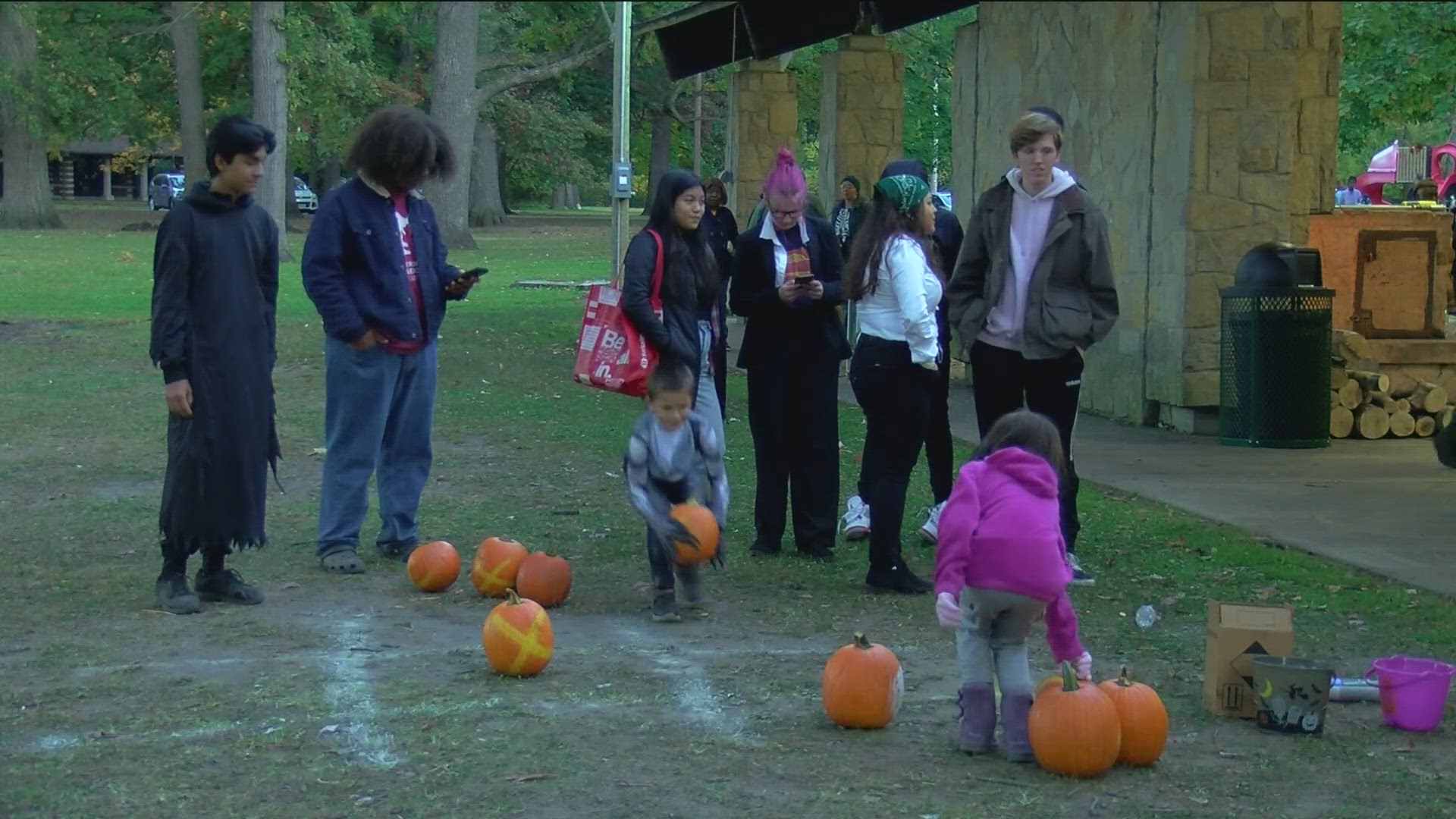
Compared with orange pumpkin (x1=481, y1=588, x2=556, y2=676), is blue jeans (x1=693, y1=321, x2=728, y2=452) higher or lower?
higher

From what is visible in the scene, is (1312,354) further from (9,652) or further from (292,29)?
(9,652)

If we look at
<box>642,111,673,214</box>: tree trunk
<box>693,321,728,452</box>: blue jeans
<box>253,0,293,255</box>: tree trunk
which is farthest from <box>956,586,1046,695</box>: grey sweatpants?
<box>642,111,673,214</box>: tree trunk

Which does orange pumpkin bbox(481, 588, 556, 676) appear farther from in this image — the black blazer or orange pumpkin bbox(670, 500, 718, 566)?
the black blazer

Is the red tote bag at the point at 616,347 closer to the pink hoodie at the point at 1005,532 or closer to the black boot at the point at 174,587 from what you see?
the black boot at the point at 174,587

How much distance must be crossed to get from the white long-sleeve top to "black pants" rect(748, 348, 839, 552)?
0.78m

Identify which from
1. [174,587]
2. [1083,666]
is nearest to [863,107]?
[174,587]

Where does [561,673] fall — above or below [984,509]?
below

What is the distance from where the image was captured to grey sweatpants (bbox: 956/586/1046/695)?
5110 millimetres

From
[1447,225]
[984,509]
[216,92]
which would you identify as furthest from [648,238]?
[216,92]

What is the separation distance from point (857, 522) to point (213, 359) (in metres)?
3.42

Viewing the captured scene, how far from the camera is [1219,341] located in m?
12.4

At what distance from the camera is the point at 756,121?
21.4 meters

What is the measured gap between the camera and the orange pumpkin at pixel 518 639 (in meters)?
6.06

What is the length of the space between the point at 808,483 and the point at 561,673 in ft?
7.89
